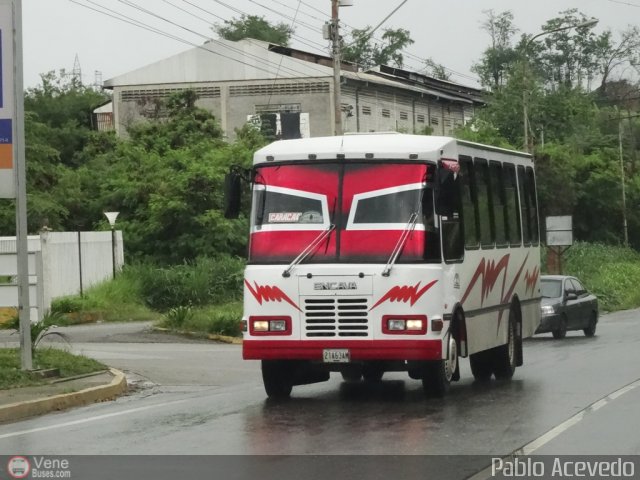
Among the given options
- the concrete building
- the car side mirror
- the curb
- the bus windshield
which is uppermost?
the concrete building

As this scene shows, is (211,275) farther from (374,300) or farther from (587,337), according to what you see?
(374,300)

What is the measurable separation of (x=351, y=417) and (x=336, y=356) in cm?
118

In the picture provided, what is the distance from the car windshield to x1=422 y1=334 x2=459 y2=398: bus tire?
1653cm

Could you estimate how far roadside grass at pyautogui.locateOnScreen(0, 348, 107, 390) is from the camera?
16300mm

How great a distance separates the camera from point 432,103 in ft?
252

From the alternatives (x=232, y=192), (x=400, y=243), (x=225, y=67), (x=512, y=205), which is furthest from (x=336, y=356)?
(x=225, y=67)

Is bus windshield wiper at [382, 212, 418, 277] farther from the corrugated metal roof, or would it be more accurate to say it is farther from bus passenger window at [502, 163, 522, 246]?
the corrugated metal roof

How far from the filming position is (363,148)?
15383 millimetres

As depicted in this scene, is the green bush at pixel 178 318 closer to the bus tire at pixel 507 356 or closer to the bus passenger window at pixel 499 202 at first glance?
the bus tire at pixel 507 356

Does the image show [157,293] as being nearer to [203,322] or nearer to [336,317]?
[203,322]

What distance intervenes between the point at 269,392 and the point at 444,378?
212 cm

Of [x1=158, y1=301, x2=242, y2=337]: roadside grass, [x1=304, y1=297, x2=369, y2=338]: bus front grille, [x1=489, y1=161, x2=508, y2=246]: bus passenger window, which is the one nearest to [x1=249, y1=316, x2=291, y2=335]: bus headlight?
[x1=304, y1=297, x2=369, y2=338]: bus front grille

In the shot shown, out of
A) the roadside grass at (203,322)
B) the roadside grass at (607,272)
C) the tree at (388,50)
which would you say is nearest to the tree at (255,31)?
the tree at (388,50)

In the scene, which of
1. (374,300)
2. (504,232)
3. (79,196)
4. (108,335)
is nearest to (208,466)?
(374,300)
